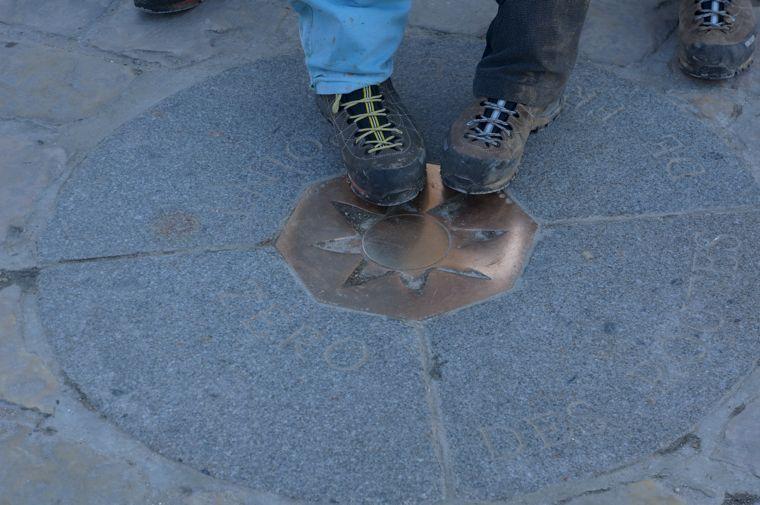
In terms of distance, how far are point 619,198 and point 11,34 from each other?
213 cm

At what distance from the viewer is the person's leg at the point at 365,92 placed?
7.44 feet

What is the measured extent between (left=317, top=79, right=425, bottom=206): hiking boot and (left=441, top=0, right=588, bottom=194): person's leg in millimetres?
105

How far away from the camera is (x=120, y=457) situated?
1.75m

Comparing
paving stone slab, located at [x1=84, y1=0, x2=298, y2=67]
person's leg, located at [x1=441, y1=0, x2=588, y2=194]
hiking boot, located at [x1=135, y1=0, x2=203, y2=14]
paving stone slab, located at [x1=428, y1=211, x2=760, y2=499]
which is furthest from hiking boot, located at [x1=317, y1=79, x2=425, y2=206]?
hiking boot, located at [x1=135, y1=0, x2=203, y2=14]

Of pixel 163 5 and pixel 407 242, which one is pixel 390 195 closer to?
pixel 407 242

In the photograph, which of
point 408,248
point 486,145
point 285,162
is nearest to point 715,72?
point 486,145

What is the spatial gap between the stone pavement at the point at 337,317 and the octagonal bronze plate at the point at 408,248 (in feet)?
0.16

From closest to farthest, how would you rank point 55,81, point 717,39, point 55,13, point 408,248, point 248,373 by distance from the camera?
point 248,373, point 408,248, point 717,39, point 55,81, point 55,13

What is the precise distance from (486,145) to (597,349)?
0.65 m

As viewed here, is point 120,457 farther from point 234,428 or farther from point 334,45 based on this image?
point 334,45

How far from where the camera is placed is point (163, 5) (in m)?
3.03

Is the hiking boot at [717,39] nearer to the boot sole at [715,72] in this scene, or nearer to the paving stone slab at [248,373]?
the boot sole at [715,72]

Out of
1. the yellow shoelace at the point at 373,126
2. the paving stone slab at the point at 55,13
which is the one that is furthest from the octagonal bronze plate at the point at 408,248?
Answer: the paving stone slab at the point at 55,13

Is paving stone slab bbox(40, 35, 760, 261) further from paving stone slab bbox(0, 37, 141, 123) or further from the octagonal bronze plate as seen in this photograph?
paving stone slab bbox(0, 37, 141, 123)
